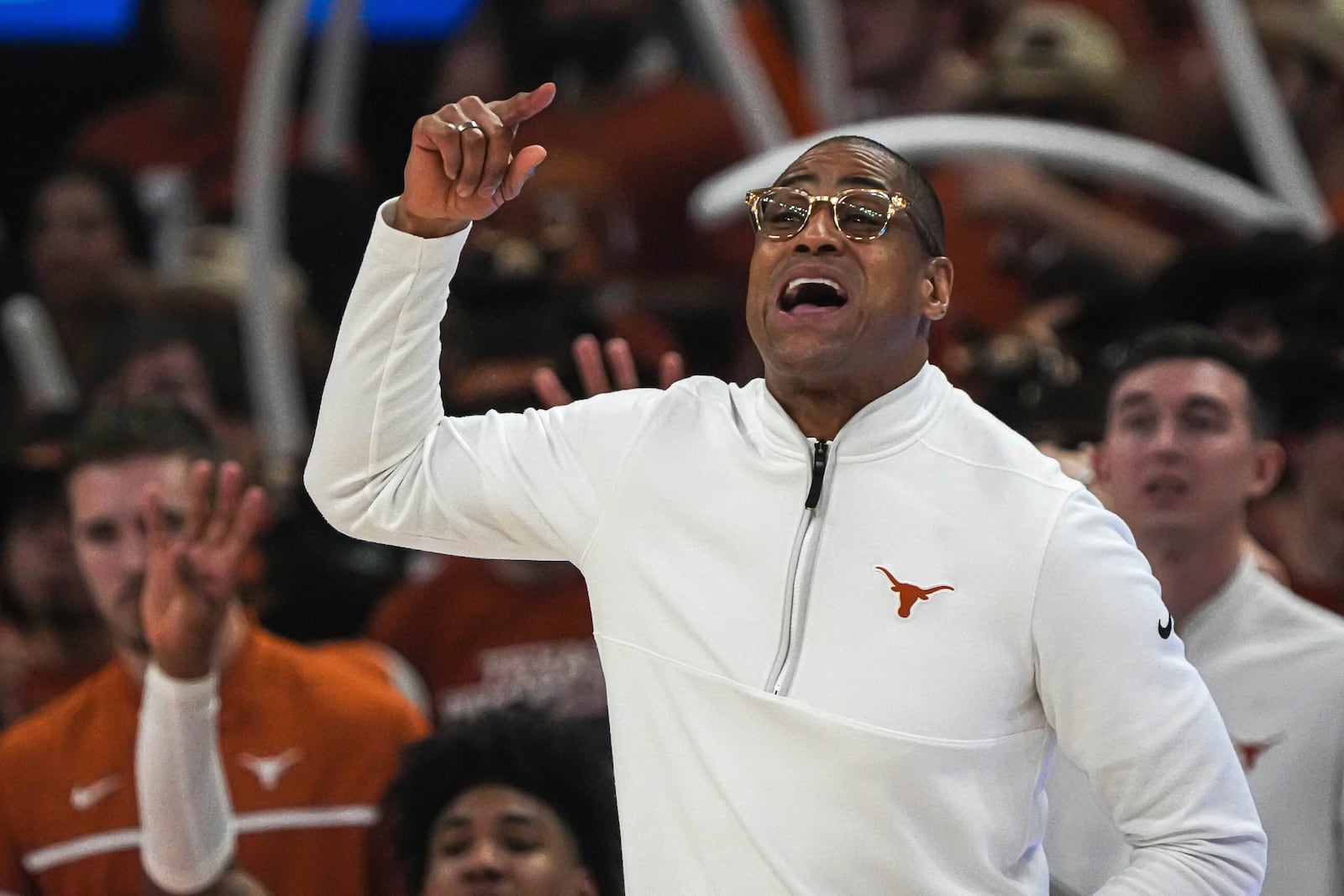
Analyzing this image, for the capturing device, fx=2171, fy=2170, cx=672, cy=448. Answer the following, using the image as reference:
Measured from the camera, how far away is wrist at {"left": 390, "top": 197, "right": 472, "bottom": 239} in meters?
2.67

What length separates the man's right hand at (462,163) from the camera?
103 inches

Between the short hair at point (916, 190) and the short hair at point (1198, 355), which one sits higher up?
the short hair at point (916, 190)

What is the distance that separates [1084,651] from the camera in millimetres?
2533

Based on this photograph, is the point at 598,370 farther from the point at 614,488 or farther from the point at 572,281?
the point at 572,281

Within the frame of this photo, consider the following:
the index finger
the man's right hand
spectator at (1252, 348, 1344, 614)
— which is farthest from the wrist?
spectator at (1252, 348, 1344, 614)

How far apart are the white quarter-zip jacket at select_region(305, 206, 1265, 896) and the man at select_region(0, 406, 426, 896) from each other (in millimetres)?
1259

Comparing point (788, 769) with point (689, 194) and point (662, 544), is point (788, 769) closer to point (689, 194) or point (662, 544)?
point (662, 544)

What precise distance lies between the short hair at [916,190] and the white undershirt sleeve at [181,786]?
1.47 meters

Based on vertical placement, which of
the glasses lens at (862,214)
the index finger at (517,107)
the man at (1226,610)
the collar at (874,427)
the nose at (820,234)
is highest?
the index finger at (517,107)

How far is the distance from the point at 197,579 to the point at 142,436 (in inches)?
31.6

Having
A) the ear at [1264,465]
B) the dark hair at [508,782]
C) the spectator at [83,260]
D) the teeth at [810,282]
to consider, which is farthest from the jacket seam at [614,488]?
the spectator at [83,260]

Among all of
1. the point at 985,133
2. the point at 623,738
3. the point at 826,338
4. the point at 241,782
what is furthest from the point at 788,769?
the point at 985,133

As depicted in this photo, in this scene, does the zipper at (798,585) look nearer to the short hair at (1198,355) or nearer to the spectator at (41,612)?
the short hair at (1198,355)

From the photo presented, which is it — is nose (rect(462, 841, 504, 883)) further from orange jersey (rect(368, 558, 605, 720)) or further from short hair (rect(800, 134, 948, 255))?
short hair (rect(800, 134, 948, 255))
